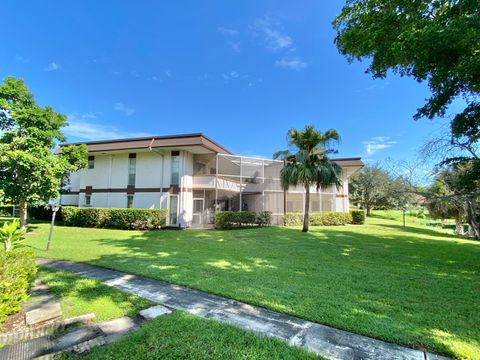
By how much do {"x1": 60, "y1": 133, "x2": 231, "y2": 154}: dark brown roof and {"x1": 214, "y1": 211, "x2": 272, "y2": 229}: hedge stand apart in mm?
5154

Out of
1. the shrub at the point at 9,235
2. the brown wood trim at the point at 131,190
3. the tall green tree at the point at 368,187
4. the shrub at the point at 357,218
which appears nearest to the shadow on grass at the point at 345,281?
the shrub at the point at 9,235

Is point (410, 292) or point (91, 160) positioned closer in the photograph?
point (410, 292)

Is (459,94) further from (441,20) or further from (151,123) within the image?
(151,123)

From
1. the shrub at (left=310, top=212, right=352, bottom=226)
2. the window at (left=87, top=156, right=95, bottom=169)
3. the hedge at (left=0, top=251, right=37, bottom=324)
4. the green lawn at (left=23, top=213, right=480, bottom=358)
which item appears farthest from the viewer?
the shrub at (left=310, top=212, right=352, bottom=226)

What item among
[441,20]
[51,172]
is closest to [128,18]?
[51,172]

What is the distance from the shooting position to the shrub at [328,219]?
21569mm

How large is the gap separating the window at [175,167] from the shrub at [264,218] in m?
7.06

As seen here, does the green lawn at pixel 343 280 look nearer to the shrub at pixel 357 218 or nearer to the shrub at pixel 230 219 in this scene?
the shrub at pixel 230 219

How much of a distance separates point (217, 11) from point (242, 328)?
14.4m

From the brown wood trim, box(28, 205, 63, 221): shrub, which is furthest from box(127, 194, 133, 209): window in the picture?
box(28, 205, 63, 221): shrub

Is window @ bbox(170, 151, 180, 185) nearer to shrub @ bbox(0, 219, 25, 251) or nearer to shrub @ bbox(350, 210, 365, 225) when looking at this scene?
shrub @ bbox(0, 219, 25, 251)

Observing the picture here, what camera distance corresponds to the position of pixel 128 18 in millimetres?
12336

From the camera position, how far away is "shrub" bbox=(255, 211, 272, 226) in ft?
61.9

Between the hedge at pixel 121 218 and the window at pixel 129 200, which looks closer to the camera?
the hedge at pixel 121 218
